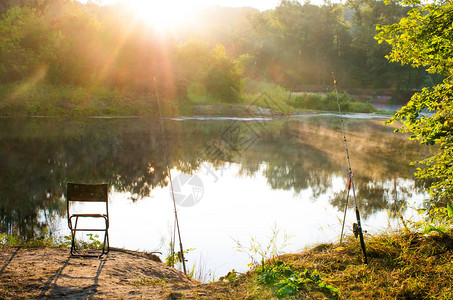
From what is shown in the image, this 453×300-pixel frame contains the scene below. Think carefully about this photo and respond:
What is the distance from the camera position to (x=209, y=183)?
448 inches

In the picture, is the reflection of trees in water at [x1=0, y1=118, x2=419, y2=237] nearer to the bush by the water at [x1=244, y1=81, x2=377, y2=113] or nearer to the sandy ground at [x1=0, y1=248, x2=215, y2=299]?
the sandy ground at [x1=0, y1=248, x2=215, y2=299]

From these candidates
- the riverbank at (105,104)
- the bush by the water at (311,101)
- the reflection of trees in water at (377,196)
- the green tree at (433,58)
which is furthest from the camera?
the bush by the water at (311,101)

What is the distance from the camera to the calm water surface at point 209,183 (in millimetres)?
7254

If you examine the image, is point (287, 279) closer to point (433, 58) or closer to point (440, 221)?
point (440, 221)

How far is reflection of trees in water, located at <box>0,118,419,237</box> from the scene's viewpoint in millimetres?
9797

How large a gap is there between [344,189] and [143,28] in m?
26.9

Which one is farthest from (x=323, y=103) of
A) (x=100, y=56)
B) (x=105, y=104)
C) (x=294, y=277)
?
(x=294, y=277)

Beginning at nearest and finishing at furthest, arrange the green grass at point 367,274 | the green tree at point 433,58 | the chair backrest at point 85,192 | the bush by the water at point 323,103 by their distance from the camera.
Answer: the green grass at point 367,274 → the green tree at point 433,58 → the chair backrest at point 85,192 → the bush by the water at point 323,103

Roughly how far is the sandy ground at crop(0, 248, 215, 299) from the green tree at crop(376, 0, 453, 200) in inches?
132

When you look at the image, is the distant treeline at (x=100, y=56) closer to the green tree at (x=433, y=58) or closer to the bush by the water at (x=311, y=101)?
the bush by the water at (x=311, y=101)

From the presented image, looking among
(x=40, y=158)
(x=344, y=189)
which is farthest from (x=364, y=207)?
(x=40, y=158)

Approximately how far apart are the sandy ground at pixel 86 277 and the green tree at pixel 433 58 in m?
3.36

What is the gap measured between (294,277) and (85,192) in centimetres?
293

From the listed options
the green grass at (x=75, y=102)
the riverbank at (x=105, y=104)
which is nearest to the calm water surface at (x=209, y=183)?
the green grass at (x=75, y=102)
